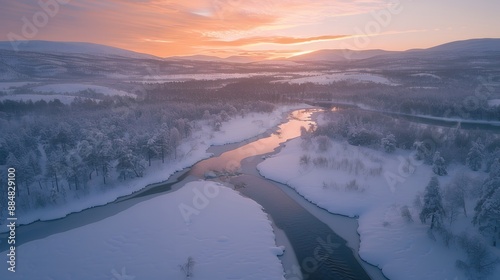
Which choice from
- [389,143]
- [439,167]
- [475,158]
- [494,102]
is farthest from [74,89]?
[494,102]

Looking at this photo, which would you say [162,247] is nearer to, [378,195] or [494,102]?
[378,195]

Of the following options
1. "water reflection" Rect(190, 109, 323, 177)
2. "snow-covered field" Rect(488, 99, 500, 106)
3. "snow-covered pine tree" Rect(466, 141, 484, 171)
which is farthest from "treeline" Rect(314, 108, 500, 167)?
"snow-covered field" Rect(488, 99, 500, 106)

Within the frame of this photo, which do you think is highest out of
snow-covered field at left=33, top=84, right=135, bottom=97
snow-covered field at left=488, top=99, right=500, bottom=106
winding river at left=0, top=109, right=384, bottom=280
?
snow-covered field at left=33, top=84, right=135, bottom=97

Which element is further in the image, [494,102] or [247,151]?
[494,102]

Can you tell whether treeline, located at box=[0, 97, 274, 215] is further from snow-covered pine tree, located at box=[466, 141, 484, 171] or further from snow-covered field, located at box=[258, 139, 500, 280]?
snow-covered pine tree, located at box=[466, 141, 484, 171]

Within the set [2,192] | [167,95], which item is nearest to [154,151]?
[2,192]

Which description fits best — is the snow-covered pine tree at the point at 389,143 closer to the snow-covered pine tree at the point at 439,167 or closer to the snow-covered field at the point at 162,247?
the snow-covered pine tree at the point at 439,167
